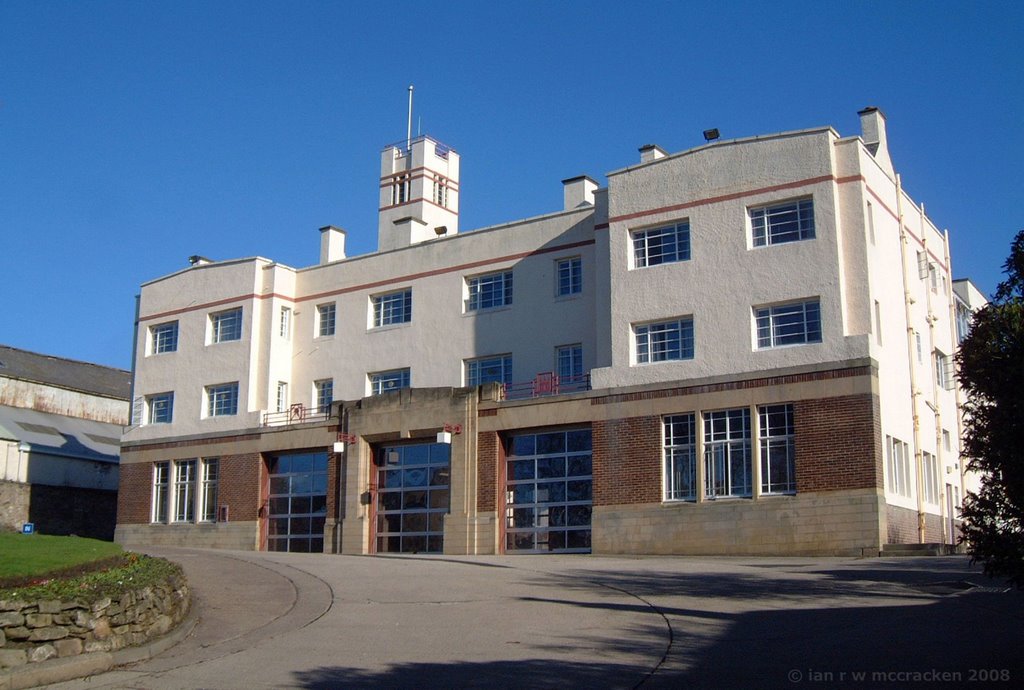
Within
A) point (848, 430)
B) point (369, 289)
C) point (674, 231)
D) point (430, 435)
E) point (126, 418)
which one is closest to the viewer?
point (848, 430)

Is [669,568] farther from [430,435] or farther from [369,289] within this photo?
[369,289]

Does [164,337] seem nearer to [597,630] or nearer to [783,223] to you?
[783,223]

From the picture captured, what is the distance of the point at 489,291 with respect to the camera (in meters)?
39.2

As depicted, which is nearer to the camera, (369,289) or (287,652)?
(287,652)

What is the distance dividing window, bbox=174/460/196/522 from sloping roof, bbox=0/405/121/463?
9.39m

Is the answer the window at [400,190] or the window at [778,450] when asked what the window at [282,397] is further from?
the window at [778,450]

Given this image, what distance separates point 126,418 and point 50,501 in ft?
33.3

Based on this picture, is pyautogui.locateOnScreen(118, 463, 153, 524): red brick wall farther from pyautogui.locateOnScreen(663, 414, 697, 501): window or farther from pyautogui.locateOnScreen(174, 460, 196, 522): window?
pyautogui.locateOnScreen(663, 414, 697, 501): window

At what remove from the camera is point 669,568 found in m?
24.7

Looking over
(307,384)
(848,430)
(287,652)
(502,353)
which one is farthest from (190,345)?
(287,652)

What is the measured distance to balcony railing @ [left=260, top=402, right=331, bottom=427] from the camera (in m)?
42.3

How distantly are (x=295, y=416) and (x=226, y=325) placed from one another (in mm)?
4863

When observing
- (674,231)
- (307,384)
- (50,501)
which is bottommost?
(50,501)

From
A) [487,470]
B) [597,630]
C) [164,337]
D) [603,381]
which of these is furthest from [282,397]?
[597,630]
